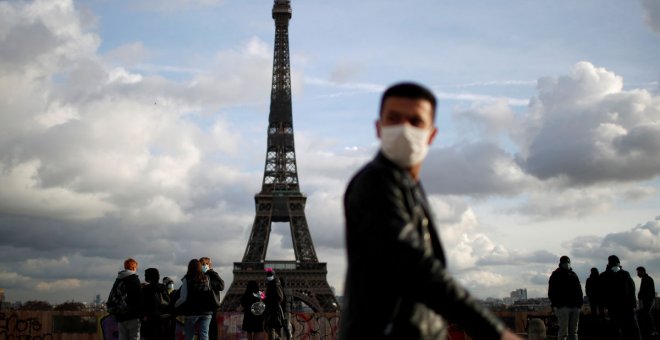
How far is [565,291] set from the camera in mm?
13891

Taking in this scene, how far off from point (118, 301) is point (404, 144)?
429 inches

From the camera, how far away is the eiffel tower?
226ft

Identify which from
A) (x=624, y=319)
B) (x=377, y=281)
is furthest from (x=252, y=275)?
(x=377, y=281)

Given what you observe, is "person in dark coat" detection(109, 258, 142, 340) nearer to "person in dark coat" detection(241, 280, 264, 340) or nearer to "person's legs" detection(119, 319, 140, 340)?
"person's legs" detection(119, 319, 140, 340)

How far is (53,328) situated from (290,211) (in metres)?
51.8

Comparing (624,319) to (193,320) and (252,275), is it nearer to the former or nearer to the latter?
(193,320)

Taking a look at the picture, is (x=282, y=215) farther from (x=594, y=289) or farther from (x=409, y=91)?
(x=409, y=91)

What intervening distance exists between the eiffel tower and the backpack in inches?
2151

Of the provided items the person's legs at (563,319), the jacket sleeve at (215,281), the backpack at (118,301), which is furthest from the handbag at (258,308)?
the person's legs at (563,319)

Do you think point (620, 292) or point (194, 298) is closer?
point (194, 298)

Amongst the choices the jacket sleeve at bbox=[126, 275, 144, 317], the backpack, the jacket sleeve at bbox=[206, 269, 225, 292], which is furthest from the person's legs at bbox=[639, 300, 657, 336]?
the backpack

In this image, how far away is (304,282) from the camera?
229 ft

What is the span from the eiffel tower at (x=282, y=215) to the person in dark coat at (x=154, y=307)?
175ft

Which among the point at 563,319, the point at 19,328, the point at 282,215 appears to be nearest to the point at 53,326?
the point at 19,328
